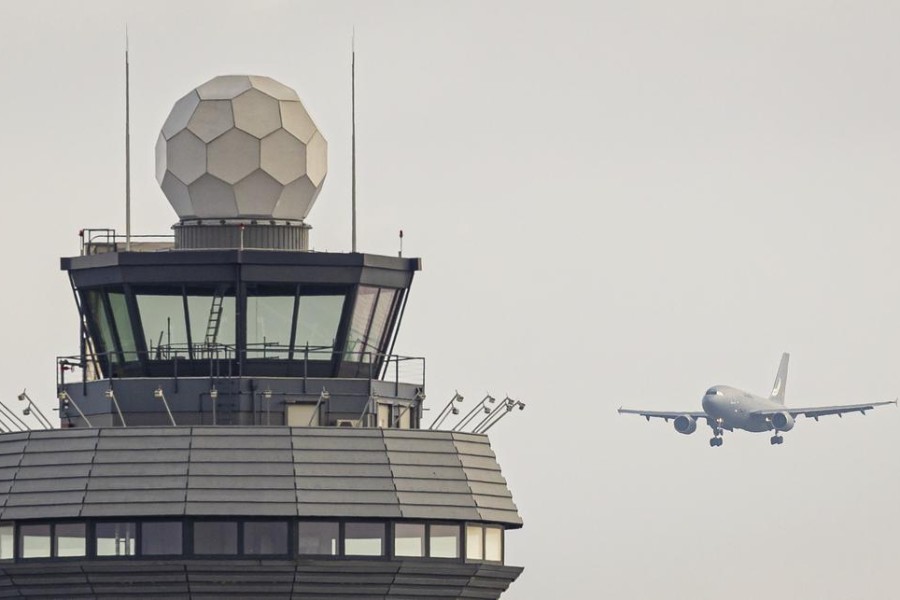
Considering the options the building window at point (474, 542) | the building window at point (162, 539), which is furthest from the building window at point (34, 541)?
the building window at point (474, 542)

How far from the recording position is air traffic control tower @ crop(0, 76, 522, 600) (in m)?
35.1

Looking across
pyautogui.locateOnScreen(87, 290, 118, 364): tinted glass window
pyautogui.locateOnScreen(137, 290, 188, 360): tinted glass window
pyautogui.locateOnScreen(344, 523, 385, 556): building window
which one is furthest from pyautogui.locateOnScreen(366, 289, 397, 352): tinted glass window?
pyautogui.locateOnScreen(344, 523, 385, 556): building window

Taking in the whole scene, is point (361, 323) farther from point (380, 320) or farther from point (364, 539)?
point (364, 539)

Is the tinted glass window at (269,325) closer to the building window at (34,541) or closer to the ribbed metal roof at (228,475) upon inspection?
the ribbed metal roof at (228,475)

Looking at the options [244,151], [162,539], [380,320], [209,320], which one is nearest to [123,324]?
[209,320]

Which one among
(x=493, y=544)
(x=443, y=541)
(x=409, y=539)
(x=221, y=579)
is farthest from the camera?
(x=493, y=544)

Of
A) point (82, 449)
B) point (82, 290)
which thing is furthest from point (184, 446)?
point (82, 290)

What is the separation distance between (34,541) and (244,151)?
6560 millimetres

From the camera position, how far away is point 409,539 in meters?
35.7

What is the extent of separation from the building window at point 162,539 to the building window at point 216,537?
28 centimetres

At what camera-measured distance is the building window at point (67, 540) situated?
35.2m

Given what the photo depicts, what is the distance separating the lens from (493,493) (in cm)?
3684

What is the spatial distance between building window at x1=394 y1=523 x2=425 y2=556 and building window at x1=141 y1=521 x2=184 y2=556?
308cm

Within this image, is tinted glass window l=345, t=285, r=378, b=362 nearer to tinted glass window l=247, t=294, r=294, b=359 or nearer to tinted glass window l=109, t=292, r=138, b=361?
tinted glass window l=247, t=294, r=294, b=359
